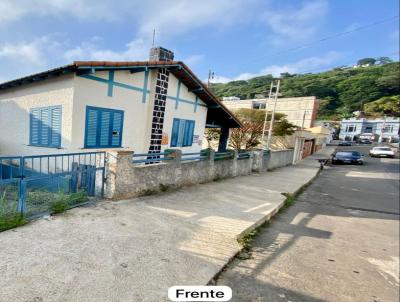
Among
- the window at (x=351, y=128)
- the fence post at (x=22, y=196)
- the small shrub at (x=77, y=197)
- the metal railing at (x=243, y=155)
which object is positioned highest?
the window at (x=351, y=128)

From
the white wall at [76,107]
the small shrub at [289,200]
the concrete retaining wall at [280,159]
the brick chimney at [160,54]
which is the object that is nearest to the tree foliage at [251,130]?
the concrete retaining wall at [280,159]

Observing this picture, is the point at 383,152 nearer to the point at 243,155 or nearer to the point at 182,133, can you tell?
the point at 243,155

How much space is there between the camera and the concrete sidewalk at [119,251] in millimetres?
2605

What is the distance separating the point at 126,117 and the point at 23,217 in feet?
14.9

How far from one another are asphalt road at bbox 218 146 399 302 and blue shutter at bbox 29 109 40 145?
7.07 m

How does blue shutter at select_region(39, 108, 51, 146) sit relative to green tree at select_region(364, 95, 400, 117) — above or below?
below

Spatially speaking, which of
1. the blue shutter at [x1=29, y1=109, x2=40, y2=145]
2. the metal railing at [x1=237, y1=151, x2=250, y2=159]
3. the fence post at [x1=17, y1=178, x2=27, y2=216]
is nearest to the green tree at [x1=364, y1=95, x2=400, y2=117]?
the metal railing at [x1=237, y1=151, x2=250, y2=159]

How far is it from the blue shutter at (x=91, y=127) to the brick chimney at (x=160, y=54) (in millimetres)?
3655

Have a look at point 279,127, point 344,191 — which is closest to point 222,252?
point 344,191

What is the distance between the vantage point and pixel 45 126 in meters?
7.04

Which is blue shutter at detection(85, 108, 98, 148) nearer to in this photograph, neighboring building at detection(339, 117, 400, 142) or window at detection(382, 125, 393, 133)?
neighboring building at detection(339, 117, 400, 142)

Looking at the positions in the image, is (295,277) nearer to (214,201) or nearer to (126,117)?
(214,201)

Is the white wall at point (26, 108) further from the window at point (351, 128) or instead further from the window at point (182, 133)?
the window at point (351, 128)

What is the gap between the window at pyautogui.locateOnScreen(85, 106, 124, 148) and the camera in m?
6.88
